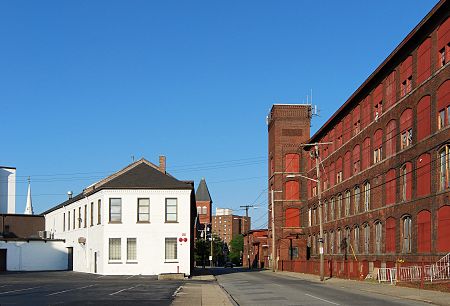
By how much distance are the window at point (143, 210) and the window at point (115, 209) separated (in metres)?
1.79

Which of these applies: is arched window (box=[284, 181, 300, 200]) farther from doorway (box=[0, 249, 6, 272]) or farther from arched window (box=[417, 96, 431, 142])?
arched window (box=[417, 96, 431, 142])

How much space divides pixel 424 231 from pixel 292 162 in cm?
5373

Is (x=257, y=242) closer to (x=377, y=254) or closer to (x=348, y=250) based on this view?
(x=348, y=250)

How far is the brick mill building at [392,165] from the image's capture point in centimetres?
4150

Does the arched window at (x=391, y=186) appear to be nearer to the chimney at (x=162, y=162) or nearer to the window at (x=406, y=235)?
the window at (x=406, y=235)

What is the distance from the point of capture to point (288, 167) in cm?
9694

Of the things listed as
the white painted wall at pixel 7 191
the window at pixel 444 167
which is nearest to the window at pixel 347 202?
the window at pixel 444 167

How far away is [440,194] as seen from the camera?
133 ft

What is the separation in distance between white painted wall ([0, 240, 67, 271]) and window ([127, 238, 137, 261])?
19286 millimetres

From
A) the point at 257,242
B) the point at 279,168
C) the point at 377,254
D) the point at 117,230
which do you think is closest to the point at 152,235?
the point at 117,230

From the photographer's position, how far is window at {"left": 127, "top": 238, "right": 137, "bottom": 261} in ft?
183

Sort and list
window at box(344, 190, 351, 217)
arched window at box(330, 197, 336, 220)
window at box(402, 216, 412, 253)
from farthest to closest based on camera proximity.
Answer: arched window at box(330, 197, 336, 220)
window at box(344, 190, 351, 217)
window at box(402, 216, 412, 253)

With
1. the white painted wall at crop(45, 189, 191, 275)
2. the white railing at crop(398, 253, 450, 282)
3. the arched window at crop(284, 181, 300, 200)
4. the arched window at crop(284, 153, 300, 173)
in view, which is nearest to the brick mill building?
the white railing at crop(398, 253, 450, 282)

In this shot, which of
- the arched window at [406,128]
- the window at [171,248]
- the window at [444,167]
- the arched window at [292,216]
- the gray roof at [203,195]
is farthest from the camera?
the gray roof at [203,195]
